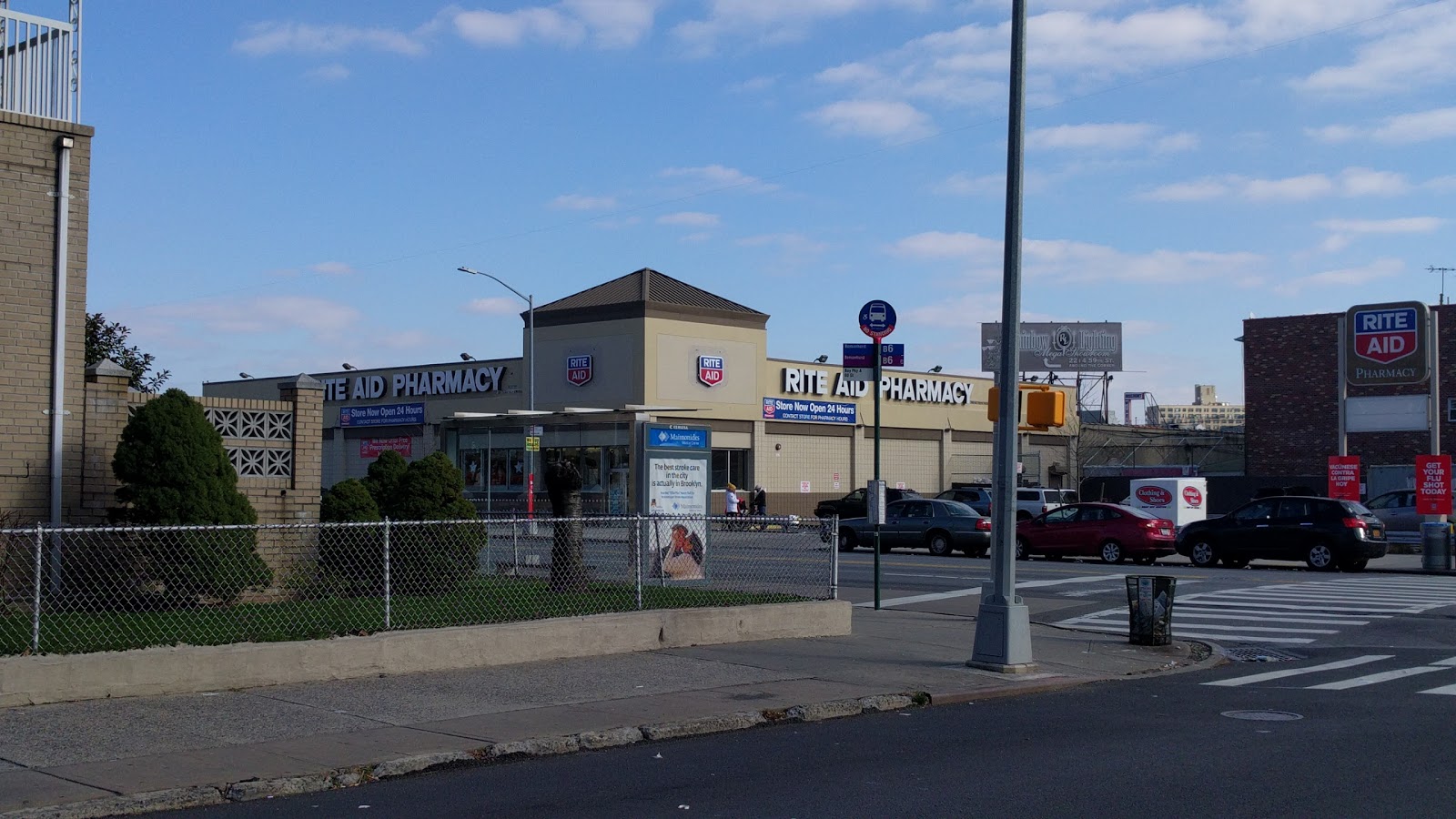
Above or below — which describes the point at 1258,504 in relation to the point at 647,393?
below

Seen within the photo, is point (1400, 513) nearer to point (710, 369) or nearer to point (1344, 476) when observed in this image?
point (1344, 476)

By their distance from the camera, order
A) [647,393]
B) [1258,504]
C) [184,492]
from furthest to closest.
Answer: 1. [647,393]
2. [1258,504]
3. [184,492]

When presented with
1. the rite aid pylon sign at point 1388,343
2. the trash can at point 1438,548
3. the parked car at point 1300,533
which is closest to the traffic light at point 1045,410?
the parked car at point 1300,533

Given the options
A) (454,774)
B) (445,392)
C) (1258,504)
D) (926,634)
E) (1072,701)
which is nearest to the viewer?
(454,774)

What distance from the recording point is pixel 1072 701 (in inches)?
465

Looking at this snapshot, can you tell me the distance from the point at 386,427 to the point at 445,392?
4.29m

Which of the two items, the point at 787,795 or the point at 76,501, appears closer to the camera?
the point at 787,795

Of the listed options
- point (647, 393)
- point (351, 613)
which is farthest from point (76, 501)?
point (647, 393)

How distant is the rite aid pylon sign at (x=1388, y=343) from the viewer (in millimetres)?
36250

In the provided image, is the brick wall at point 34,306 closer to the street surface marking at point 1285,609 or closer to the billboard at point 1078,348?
the street surface marking at point 1285,609

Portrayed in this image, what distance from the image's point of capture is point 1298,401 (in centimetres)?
5391

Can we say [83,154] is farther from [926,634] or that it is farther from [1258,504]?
[1258,504]

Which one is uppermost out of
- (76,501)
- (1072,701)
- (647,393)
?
(647,393)

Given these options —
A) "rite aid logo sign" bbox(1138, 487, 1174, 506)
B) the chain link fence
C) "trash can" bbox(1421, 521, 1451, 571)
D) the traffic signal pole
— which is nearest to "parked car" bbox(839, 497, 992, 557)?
"rite aid logo sign" bbox(1138, 487, 1174, 506)
